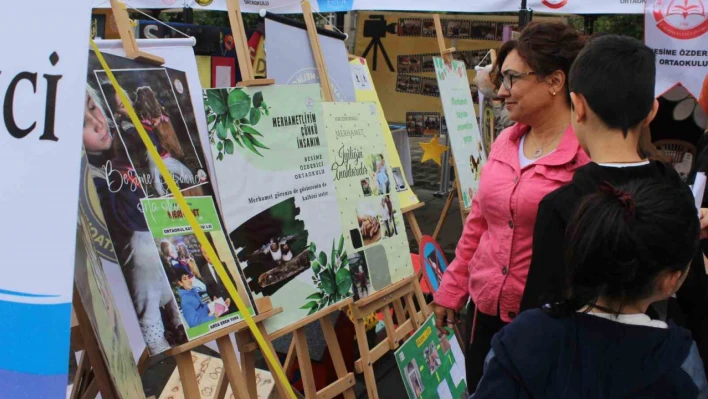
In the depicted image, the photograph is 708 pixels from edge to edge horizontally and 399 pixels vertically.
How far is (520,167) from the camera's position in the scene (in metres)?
1.94

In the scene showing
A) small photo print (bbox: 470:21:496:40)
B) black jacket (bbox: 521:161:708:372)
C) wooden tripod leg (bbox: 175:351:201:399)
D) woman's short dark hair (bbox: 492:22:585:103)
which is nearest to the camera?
black jacket (bbox: 521:161:708:372)

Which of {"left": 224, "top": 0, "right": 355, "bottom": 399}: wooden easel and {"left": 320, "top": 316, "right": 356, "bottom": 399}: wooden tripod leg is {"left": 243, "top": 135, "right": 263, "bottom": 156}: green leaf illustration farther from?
{"left": 320, "top": 316, "right": 356, "bottom": 399}: wooden tripod leg

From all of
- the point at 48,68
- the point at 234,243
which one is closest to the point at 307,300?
the point at 234,243

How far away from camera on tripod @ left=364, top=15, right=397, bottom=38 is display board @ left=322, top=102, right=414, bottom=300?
17.6ft

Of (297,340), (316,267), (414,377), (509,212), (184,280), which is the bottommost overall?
(414,377)

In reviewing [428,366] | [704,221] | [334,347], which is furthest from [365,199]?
[704,221]

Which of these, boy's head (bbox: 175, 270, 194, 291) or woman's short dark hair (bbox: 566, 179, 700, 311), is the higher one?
woman's short dark hair (bbox: 566, 179, 700, 311)

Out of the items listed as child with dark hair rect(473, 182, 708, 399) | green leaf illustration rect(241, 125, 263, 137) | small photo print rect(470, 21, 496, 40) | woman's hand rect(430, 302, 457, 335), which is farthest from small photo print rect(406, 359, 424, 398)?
small photo print rect(470, 21, 496, 40)

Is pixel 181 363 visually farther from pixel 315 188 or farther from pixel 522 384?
pixel 522 384

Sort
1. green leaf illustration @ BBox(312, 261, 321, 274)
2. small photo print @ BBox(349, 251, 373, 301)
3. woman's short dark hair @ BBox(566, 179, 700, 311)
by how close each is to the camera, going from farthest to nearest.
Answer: small photo print @ BBox(349, 251, 373, 301) → green leaf illustration @ BBox(312, 261, 321, 274) → woman's short dark hair @ BBox(566, 179, 700, 311)

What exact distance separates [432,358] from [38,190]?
2.06 meters

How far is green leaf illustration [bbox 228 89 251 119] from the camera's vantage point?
2395 millimetres

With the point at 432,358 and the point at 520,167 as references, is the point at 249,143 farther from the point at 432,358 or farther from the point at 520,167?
the point at 432,358

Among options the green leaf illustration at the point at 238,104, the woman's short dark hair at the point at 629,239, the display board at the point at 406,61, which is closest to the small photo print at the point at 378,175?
the green leaf illustration at the point at 238,104
